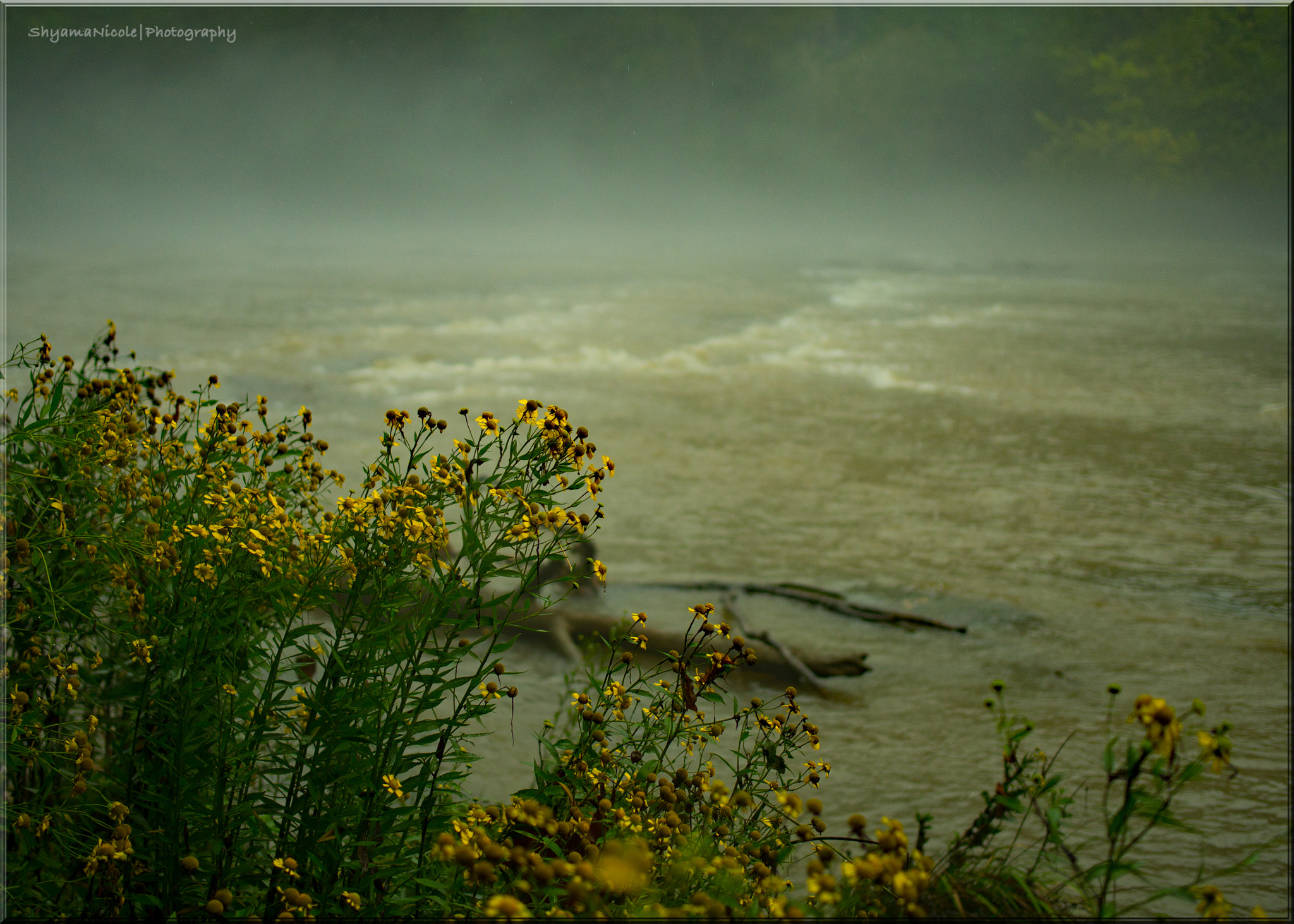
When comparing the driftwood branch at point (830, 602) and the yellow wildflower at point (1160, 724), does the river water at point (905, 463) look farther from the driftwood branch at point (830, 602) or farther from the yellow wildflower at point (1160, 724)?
the yellow wildflower at point (1160, 724)

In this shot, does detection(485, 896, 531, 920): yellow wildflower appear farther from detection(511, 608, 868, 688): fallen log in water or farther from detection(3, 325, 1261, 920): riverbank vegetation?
detection(511, 608, 868, 688): fallen log in water

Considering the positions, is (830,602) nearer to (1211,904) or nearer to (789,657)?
(789,657)

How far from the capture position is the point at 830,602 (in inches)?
212

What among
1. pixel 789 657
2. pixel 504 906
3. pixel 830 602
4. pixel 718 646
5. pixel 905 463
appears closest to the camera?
pixel 504 906

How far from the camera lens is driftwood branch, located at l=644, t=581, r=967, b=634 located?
16.8 ft

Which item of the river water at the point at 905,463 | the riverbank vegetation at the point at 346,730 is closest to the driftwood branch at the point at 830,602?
the river water at the point at 905,463

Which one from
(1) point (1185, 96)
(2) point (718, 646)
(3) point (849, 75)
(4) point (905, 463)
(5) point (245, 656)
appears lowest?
(2) point (718, 646)

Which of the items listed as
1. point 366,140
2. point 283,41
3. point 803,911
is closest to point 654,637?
point 803,911

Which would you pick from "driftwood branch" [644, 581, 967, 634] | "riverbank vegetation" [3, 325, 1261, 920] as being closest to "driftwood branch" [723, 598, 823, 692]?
"driftwood branch" [644, 581, 967, 634]

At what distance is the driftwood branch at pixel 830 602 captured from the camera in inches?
202

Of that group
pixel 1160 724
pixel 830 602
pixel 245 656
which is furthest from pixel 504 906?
pixel 830 602

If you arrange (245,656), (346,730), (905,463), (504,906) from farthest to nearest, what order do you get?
(905,463)
(245,656)
(346,730)
(504,906)

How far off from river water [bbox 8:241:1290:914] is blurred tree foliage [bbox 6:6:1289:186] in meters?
9.11

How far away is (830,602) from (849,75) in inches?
1710
